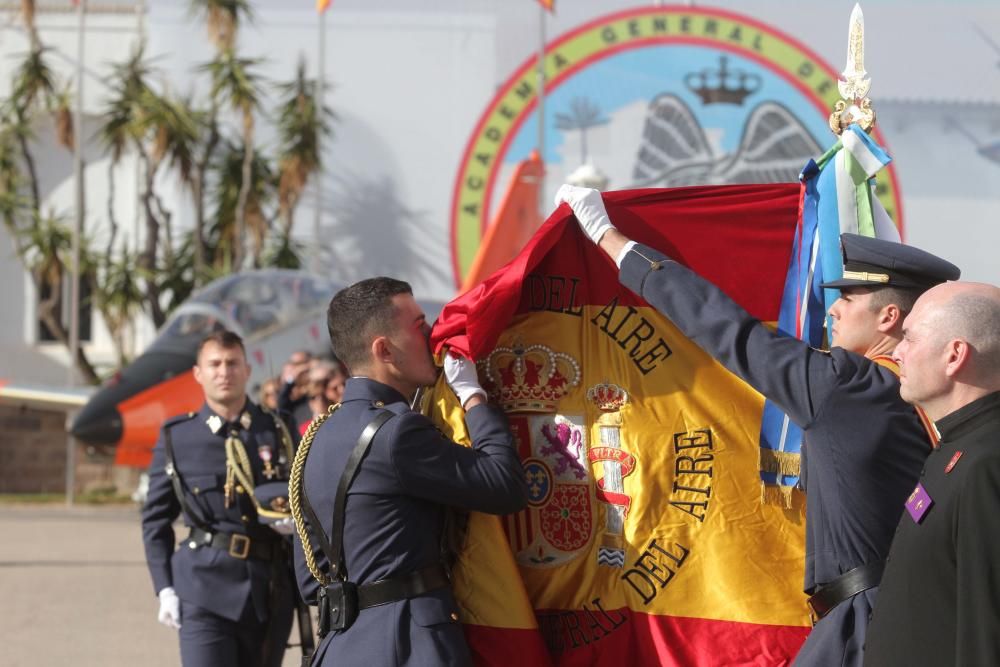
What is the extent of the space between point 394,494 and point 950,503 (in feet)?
4.71

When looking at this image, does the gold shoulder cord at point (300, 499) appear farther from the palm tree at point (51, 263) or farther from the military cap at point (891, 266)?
the palm tree at point (51, 263)

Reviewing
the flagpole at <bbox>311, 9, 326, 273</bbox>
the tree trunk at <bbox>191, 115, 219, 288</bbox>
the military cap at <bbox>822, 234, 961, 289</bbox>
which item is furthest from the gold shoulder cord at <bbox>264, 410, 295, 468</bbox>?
the tree trunk at <bbox>191, 115, 219, 288</bbox>

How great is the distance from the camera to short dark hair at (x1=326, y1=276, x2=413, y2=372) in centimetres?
339

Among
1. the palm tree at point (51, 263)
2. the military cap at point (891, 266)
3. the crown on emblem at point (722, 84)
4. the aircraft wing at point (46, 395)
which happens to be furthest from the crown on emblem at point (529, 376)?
the palm tree at point (51, 263)

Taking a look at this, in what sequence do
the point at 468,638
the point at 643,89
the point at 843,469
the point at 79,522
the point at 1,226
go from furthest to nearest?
1. the point at 1,226
2. the point at 643,89
3. the point at 79,522
4. the point at 468,638
5. the point at 843,469

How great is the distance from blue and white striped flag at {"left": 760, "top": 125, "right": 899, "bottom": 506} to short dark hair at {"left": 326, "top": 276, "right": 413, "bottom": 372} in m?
1.08

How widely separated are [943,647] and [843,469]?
64cm

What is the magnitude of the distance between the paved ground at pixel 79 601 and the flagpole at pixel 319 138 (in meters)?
7.72

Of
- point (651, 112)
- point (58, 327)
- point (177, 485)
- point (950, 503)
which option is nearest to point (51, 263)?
point (58, 327)

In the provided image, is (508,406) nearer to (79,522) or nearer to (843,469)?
(843,469)

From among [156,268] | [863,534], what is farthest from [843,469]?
[156,268]

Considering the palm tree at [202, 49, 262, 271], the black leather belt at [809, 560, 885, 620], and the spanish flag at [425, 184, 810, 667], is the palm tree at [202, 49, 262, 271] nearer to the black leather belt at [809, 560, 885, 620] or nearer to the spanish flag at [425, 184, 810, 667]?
the spanish flag at [425, 184, 810, 667]

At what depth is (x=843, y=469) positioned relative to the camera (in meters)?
2.82

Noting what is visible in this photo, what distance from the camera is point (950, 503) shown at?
7.26 feet
